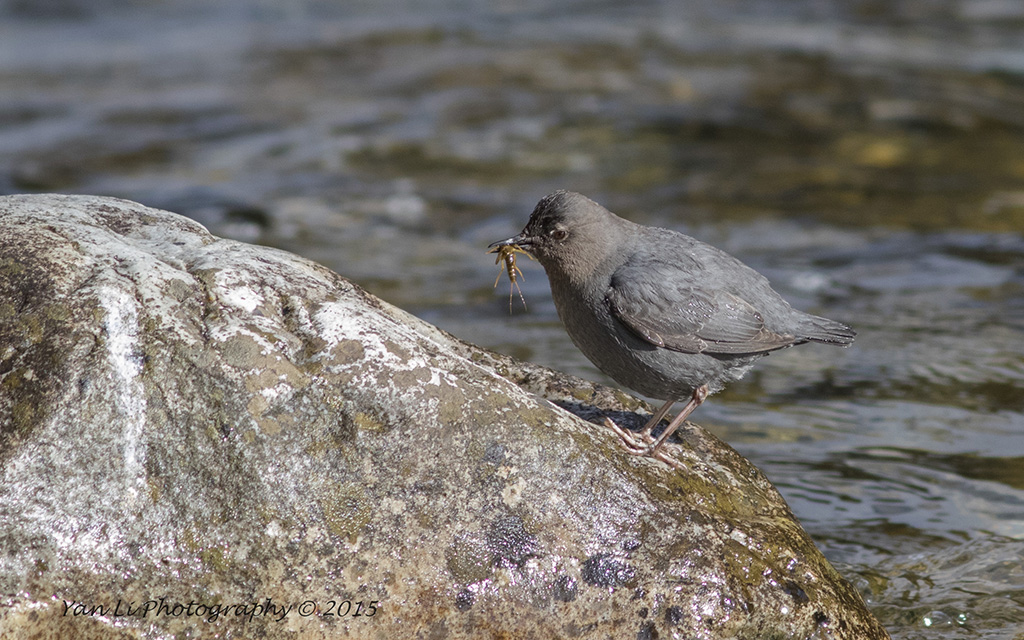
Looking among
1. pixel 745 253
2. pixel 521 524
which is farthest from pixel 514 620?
pixel 745 253

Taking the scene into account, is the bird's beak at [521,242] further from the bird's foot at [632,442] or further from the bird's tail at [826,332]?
the bird's tail at [826,332]

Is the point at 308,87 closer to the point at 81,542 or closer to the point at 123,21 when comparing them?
the point at 123,21

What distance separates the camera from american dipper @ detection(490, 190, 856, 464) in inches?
165

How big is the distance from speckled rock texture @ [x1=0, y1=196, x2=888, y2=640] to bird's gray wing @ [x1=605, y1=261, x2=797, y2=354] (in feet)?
2.31

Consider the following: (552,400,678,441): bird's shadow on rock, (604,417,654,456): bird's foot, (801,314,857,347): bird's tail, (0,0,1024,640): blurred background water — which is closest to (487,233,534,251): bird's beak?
(552,400,678,441): bird's shadow on rock

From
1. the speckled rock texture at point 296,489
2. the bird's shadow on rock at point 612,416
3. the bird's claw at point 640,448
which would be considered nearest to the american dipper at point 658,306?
the bird's shadow on rock at point 612,416

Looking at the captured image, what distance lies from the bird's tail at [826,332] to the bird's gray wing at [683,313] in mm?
133

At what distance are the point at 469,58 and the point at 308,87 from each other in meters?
2.07

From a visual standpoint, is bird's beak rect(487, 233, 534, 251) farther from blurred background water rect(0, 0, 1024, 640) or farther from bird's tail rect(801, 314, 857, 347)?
blurred background water rect(0, 0, 1024, 640)

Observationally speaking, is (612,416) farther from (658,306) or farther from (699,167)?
(699,167)

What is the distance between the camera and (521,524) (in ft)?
10.8

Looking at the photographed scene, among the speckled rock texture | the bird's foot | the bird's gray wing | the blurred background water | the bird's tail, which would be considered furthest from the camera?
the blurred background water

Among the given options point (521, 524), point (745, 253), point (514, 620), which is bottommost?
point (745, 253)

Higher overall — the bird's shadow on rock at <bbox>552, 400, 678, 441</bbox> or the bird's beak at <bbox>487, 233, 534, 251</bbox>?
the bird's beak at <bbox>487, 233, 534, 251</bbox>
